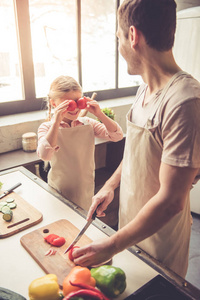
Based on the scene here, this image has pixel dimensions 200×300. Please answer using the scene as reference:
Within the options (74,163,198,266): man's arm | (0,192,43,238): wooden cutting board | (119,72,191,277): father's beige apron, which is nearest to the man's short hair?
(119,72,191,277): father's beige apron

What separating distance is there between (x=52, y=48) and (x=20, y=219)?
1.79 m

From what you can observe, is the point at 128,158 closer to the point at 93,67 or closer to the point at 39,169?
the point at 39,169

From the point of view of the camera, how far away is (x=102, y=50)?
286cm

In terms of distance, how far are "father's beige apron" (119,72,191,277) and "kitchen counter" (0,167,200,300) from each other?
0.49 ft

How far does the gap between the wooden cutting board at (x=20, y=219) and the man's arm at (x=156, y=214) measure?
0.35m

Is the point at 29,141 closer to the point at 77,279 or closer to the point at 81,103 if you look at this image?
the point at 81,103

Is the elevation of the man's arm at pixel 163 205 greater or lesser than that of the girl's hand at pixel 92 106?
lesser

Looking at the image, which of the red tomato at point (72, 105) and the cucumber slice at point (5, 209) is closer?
the cucumber slice at point (5, 209)

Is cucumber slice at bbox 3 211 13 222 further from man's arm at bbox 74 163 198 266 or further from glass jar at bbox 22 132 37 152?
glass jar at bbox 22 132 37 152

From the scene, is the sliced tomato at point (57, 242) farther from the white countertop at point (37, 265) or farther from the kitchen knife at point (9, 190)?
the kitchen knife at point (9, 190)

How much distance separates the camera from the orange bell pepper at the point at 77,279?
71cm

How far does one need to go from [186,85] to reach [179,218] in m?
0.51

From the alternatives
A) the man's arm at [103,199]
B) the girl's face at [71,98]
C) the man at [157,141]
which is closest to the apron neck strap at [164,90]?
the man at [157,141]

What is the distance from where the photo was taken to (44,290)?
0.70 meters
